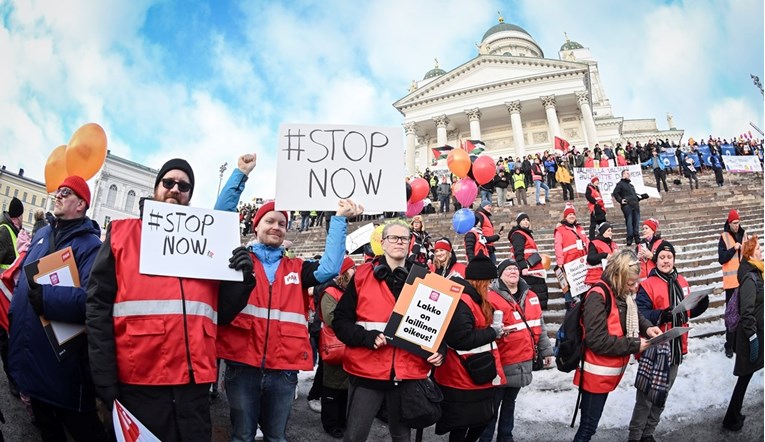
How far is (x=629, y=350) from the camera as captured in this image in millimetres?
3496

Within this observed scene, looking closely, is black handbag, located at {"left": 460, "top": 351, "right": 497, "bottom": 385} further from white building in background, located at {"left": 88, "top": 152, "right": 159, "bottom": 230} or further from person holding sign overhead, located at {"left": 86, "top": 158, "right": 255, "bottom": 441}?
white building in background, located at {"left": 88, "top": 152, "right": 159, "bottom": 230}

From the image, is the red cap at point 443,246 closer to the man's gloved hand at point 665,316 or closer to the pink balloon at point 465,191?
the man's gloved hand at point 665,316

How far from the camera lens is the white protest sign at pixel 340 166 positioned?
3230mm

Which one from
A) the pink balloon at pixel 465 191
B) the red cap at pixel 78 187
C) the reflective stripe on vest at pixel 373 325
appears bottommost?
the reflective stripe on vest at pixel 373 325

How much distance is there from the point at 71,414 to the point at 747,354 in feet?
18.0

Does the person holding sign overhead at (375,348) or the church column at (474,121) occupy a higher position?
the church column at (474,121)

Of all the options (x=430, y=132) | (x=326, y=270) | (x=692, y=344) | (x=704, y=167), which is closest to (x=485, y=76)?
(x=430, y=132)

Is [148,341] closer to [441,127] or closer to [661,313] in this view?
[661,313]

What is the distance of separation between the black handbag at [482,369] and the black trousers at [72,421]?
94.2 inches

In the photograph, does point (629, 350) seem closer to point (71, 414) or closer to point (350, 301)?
point (350, 301)

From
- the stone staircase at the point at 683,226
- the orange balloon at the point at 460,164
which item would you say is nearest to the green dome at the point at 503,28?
the stone staircase at the point at 683,226

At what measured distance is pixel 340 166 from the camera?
334 centimetres

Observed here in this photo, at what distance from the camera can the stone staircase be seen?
764 cm

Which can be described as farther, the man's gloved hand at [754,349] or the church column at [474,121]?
the church column at [474,121]
